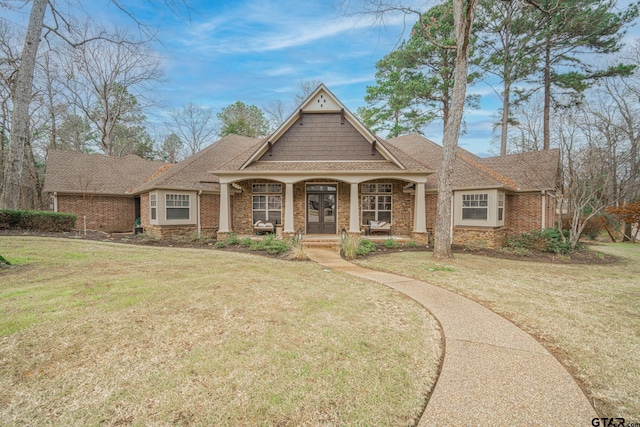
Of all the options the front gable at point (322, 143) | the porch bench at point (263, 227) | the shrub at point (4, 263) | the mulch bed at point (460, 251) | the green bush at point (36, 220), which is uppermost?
the front gable at point (322, 143)

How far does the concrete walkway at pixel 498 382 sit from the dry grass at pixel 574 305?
0.69 feet

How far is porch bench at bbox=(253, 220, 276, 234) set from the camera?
42.3ft

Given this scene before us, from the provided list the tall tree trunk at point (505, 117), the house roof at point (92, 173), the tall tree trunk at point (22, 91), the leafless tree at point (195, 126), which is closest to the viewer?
the tall tree trunk at point (22, 91)

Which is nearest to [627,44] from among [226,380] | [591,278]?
[591,278]

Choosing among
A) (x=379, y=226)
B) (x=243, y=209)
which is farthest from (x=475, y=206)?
(x=243, y=209)

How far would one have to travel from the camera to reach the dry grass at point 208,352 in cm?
208

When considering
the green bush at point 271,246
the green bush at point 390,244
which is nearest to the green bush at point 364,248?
the green bush at point 390,244

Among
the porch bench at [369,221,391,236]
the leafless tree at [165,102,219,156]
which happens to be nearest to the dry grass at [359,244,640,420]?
the porch bench at [369,221,391,236]

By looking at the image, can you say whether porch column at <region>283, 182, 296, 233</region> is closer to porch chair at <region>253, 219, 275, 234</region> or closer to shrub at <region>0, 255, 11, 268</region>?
porch chair at <region>253, 219, 275, 234</region>

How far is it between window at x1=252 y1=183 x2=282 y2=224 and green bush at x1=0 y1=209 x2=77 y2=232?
8.06 metres

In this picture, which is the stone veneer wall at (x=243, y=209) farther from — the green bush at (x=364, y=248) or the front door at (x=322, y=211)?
the green bush at (x=364, y=248)

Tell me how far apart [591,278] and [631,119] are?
17.1 m

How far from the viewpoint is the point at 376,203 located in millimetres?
13555

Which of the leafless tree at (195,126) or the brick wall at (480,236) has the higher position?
the leafless tree at (195,126)
